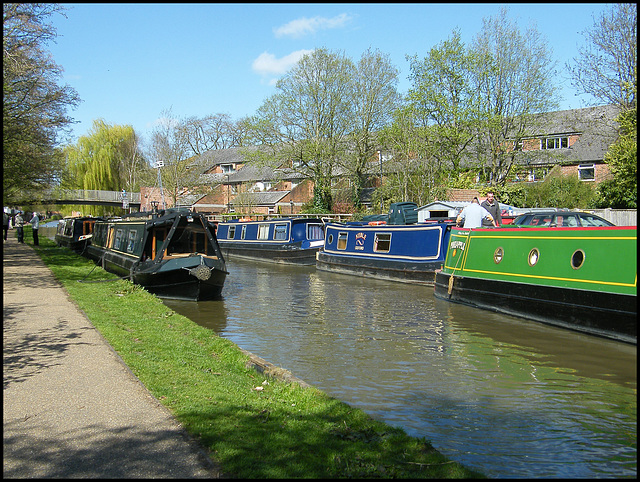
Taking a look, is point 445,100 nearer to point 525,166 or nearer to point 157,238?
point 525,166

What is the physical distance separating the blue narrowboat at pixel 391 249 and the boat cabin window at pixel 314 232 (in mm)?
2602

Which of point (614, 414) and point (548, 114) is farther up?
point (548, 114)

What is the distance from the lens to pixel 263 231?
95.0 feet

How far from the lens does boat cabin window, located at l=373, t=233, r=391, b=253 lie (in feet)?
67.2

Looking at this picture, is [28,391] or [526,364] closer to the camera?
[28,391]

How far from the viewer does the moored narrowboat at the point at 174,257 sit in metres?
14.6

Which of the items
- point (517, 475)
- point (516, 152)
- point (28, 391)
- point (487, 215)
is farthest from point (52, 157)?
point (516, 152)

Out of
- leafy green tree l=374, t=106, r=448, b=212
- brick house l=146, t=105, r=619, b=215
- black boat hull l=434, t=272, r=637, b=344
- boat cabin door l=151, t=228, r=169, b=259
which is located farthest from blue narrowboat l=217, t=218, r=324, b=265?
black boat hull l=434, t=272, r=637, b=344

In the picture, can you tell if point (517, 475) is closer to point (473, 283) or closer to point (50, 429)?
point (50, 429)

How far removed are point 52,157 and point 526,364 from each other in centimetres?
2011

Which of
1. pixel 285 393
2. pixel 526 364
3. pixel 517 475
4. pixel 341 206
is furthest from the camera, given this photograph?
pixel 341 206

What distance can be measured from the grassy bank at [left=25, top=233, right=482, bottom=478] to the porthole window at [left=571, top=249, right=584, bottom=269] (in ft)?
20.8

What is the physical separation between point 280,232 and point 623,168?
15127mm

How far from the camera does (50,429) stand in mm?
4582
